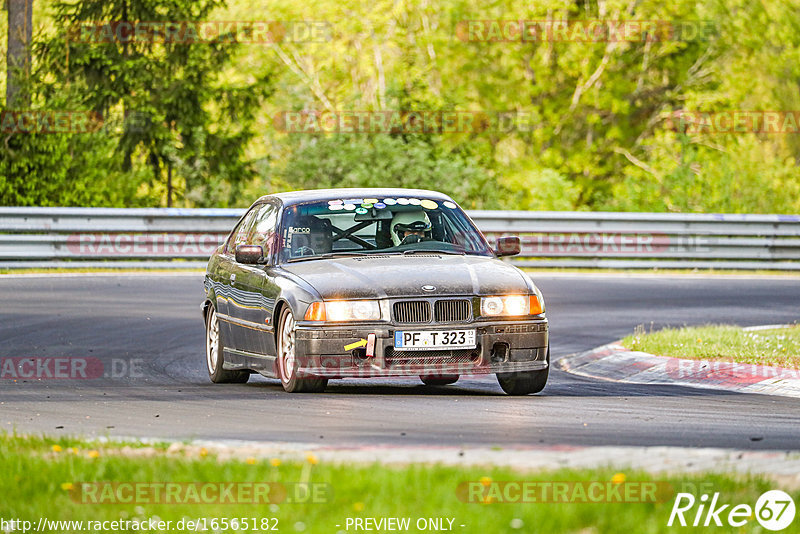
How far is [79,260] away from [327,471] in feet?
61.4

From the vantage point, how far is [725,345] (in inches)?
570

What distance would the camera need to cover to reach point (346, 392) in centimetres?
1183

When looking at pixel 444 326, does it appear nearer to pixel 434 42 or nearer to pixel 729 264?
pixel 729 264

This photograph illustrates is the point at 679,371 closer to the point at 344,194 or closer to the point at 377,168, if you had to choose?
the point at 344,194

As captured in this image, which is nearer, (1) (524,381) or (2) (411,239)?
(1) (524,381)

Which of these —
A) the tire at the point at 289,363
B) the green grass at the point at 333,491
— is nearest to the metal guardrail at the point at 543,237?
the tire at the point at 289,363

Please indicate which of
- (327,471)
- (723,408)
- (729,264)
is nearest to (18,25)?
(729,264)

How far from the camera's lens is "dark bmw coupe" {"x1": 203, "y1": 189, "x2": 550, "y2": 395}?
10953 millimetres
